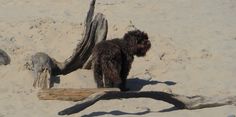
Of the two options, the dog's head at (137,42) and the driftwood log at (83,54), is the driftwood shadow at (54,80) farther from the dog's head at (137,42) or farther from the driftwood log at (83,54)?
the dog's head at (137,42)

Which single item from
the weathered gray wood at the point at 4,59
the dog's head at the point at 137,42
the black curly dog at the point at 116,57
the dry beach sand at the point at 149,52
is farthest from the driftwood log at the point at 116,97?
the weathered gray wood at the point at 4,59

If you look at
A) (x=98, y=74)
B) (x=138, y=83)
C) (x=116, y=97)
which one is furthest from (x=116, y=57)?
(x=138, y=83)

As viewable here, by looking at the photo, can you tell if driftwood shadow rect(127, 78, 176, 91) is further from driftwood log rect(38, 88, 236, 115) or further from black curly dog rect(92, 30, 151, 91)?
driftwood log rect(38, 88, 236, 115)

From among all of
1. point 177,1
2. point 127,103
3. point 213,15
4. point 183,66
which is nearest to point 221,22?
point 213,15

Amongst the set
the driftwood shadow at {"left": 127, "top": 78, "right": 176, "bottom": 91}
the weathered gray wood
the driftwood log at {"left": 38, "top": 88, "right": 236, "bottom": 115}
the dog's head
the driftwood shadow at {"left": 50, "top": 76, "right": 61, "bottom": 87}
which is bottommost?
the driftwood log at {"left": 38, "top": 88, "right": 236, "bottom": 115}

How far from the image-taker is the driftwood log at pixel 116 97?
8172 mm

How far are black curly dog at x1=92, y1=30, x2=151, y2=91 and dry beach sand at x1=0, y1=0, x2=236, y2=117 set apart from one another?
15.1 inches

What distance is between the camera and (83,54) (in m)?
10.4

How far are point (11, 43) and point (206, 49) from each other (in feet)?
11.7

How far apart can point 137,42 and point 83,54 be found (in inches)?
53.6

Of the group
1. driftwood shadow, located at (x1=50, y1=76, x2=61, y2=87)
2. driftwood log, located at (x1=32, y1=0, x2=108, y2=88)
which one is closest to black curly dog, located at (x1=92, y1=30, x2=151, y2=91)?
driftwood shadow, located at (x1=50, y1=76, x2=61, y2=87)

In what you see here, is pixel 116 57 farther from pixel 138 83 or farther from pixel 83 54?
pixel 83 54

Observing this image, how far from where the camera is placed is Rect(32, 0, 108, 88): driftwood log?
10.0 metres

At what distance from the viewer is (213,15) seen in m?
14.8
